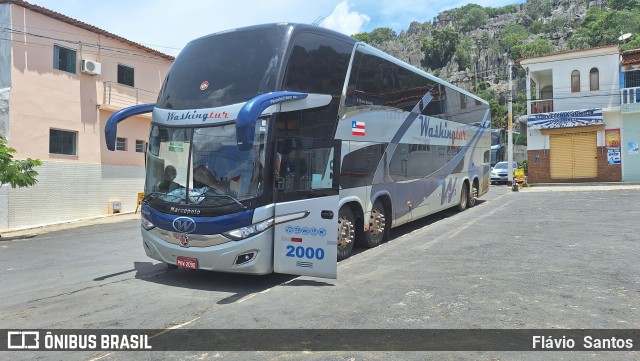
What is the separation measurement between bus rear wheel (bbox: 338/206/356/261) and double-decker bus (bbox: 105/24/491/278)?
0.06ft

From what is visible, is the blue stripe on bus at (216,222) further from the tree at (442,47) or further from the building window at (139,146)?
the tree at (442,47)

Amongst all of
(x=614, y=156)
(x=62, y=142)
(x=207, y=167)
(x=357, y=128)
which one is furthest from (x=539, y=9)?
(x=207, y=167)

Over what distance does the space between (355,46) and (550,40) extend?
141 meters

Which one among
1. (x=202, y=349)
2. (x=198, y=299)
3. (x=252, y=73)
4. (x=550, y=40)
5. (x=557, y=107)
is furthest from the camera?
(x=550, y=40)

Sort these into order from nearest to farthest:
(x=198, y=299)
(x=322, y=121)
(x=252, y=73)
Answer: (x=198, y=299) → (x=252, y=73) → (x=322, y=121)

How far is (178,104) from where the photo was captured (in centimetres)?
680

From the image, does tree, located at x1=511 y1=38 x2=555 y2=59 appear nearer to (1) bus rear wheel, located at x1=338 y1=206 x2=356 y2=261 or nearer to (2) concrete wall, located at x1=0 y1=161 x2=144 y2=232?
(2) concrete wall, located at x1=0 y1=161 x2=144 y2=232

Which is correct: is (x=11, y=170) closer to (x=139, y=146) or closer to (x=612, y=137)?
(x=139, y=146)

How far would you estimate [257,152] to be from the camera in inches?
242

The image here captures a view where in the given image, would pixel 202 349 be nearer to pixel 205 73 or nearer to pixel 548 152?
pixel 205 73

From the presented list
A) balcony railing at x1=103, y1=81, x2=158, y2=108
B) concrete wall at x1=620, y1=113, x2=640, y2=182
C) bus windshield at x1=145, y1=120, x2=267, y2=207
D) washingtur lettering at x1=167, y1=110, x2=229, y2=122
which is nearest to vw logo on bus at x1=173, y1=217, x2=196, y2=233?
bus windshield at x1=145, y1=120, x2=267, y2=207

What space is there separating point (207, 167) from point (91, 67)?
1443 cm

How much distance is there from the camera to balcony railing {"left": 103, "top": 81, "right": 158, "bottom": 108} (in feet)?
61.5

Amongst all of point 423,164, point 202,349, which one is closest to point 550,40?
point 423,164
